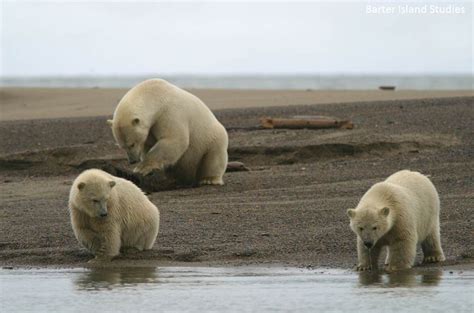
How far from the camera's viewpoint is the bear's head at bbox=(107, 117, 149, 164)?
1429cm

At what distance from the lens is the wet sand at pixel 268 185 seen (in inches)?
430

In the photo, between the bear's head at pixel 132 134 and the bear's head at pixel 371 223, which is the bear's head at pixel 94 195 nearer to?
the bear's head at pixel 371 223

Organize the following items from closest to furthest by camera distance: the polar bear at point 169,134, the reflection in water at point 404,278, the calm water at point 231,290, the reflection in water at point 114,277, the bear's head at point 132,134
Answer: the calm water at point 231,290 < the reflection in water at point 404,278 < the reflection in water at point 114,277 < the bear's head at point 132,134 < the polar bear at point 169,134

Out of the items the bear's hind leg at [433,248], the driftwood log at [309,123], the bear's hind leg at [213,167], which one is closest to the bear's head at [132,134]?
the bear's hind leg at [213,167]

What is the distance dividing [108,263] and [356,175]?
546cm

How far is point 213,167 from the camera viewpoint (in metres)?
15.3

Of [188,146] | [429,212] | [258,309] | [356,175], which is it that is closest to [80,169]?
[188,146]

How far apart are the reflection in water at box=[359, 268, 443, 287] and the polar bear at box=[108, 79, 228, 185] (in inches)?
208

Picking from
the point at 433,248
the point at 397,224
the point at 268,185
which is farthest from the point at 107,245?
the point at 268,185

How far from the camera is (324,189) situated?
557 inches

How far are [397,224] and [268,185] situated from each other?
5088 millimetres

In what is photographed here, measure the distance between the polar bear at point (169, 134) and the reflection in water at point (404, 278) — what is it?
17.3 feet

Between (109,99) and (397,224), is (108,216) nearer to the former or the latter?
(397,224)

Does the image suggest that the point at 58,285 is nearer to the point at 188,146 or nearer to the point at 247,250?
the point at 247,250
